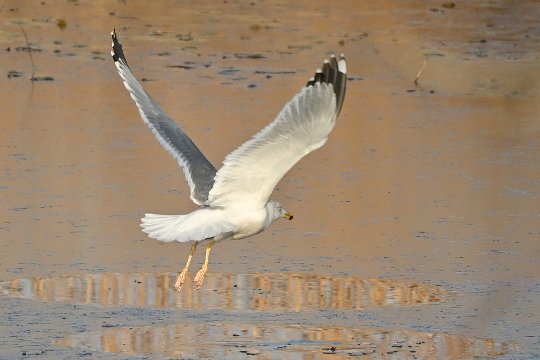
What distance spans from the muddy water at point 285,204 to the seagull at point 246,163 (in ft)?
1.48

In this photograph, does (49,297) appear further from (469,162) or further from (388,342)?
(469,162)

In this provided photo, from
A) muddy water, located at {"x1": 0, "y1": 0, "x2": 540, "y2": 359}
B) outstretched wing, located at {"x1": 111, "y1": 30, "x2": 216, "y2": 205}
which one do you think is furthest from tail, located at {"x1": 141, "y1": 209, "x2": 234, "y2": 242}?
muddy water, located at {"x1": 0, "y1": 0, "x2": 540, "y2": 359}

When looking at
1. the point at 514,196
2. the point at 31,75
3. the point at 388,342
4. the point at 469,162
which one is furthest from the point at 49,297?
the point at 31,75

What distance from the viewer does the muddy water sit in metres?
7.31

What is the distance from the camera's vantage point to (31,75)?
1496 centimetres

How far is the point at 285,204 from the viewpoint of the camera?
10.0 meters

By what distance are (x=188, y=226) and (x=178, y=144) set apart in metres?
1.01

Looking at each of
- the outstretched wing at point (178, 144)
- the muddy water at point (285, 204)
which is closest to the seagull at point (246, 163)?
the outstretched wing at point (178, 144)

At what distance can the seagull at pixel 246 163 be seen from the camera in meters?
6.99

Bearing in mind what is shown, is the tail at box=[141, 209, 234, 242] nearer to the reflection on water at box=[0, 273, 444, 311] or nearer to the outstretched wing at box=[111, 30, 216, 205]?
the outstretched wing at box=[111, 30, 216, 205]

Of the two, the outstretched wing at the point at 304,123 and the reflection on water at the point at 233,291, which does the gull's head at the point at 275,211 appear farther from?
the outstretched wing at the point at 304,123

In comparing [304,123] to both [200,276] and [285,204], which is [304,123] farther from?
[285,204]

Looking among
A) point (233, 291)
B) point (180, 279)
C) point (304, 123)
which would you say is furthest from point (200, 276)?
point (304, 123)

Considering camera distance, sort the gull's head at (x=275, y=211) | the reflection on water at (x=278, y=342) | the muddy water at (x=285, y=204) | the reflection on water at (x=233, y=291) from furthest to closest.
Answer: the gull's head at (x=275, y=211)
the reflection on water at (x=233, y=291)
the muddy water at (x=285, y=204)
the reflection on water at (x=278, y=342)
